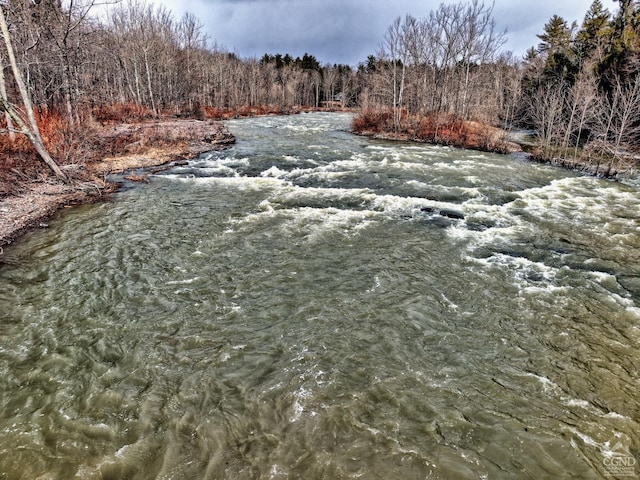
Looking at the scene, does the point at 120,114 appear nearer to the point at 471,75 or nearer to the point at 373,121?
the point at 373,121

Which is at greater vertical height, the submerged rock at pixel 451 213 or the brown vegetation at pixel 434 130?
the brown vegetation at pixel 434 130

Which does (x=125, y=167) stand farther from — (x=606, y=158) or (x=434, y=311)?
(x=606, y=158)

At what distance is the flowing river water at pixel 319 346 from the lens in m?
4.36

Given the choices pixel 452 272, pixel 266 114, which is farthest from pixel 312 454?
pixel 266 114

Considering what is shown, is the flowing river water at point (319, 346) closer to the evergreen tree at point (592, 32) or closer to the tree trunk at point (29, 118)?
the tree trunk at point (29, 118)

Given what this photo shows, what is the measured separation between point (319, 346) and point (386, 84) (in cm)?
4202

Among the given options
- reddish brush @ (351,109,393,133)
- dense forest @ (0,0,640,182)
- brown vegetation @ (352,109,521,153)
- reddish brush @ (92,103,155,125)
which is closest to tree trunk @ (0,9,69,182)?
dense forest @ (0,0,640,182)

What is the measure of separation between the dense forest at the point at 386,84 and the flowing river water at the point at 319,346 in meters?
9.46

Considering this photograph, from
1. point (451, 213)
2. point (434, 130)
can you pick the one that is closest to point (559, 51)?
point (434, 130)

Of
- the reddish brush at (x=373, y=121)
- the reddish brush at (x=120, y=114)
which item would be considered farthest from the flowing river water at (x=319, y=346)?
the reddish brush at (x=373, y=121)

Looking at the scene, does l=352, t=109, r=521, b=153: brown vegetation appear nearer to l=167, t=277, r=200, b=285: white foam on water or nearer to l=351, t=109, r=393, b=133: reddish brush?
l=351, t=109, r=393, b=133: reddish brush

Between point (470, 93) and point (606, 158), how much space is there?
58.0 ft

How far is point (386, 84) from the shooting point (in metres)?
42.2

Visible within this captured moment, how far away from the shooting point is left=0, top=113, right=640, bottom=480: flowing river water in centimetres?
436
